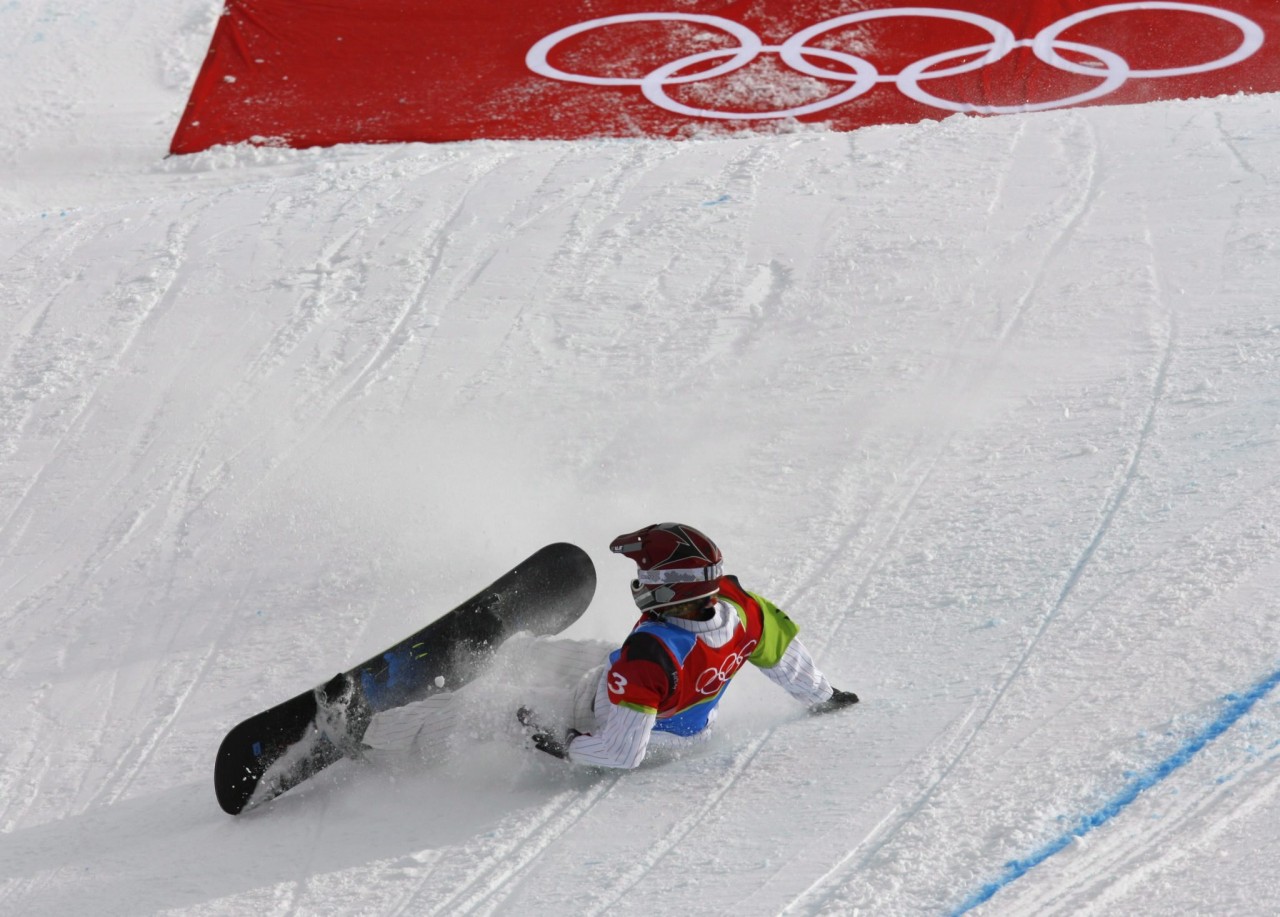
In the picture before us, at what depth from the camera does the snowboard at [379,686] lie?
16.1 feet

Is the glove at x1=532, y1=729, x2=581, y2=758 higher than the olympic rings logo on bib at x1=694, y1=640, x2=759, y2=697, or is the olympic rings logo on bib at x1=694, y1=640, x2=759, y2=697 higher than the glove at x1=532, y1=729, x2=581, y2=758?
the olympic rings logo on bib at x1=694, y1=640, x2=759, y2=697

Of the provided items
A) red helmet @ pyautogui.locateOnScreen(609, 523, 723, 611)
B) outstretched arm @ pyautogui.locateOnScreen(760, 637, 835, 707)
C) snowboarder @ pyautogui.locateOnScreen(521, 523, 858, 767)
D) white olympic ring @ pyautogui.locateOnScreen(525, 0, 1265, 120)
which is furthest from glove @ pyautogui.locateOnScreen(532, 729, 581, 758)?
white olympic ring @ pyautogui.locateOnScreen(525, 0, 1265, 120)

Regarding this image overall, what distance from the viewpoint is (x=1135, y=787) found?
421 centimetres

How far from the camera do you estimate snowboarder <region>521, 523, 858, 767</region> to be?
14.4 ft

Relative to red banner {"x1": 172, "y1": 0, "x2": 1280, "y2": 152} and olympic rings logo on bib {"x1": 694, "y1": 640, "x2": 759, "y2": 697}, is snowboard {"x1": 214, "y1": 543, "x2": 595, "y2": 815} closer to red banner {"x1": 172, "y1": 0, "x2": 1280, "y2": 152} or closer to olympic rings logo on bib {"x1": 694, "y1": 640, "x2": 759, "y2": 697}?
olympic rings logo on bib {"x1": 694, "y1": 640, "x2": 759, "y2": 697}

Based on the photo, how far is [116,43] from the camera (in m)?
14.2

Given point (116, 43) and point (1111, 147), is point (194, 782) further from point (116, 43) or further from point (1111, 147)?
point (116, 43)

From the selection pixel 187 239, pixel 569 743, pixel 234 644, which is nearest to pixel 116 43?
pixel 187 239

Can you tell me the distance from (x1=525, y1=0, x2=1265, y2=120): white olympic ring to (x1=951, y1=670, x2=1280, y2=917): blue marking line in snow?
815cm

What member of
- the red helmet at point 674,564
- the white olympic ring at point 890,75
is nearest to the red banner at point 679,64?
the white olympic ring at point 890,75

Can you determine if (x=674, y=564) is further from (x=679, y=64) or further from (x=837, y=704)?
(x=679, y=64)

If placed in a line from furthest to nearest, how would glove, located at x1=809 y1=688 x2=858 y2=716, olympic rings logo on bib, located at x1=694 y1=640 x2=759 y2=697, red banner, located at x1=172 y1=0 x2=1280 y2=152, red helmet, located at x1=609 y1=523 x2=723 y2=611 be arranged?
1. red banner, located at x1=172 y1=0 x2=1280 y2=152
2. glove, located at x1=809 y1=688 x2=858 y2=716
3. olympic rings logo on bib, located at x1=694 y1=640 x2=759 y2=697
4. red helmet, located at x1=609 y1=523 x2=723 y2=611

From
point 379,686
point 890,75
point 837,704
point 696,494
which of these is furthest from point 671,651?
point 890,75

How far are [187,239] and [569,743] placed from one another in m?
6.35
